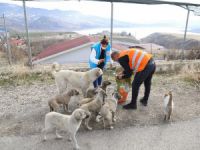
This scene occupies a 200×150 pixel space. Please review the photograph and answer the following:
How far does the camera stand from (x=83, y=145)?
4730mm

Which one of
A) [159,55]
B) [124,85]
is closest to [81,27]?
[159,55]

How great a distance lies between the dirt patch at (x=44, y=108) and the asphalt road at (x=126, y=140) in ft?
0.82

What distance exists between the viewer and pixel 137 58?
18.8 feet

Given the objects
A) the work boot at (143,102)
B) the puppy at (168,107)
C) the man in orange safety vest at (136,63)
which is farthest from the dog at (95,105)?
the work boot at (143,102)

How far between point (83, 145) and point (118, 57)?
206 cm

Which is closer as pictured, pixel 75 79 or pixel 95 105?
pixel 95 105

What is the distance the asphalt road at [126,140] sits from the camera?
4.68 m

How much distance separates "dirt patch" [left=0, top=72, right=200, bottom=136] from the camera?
17.9 ft

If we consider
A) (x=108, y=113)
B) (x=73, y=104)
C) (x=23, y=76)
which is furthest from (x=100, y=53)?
(x=23, y=76)

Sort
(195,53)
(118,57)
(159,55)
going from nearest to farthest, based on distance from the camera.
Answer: (118,57) < (195,53) < (159,55)

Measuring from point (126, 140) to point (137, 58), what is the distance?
6.03 feet

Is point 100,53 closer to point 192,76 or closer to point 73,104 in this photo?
point 73,104

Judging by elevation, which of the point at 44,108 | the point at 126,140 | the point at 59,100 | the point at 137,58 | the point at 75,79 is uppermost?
the point at 137,58

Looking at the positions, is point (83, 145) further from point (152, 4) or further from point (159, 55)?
point (159, 55)
